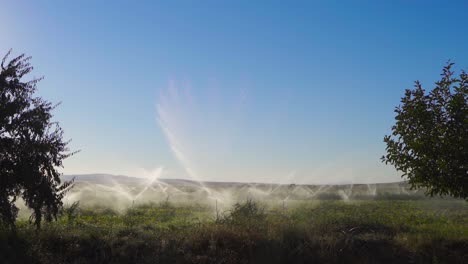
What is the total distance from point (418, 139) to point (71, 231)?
13.6 metres

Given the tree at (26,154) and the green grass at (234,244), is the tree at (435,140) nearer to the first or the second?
the green grass at (234,244)

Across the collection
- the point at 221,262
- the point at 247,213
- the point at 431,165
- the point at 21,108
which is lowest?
the point at 221,262

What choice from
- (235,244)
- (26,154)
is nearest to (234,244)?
(235,244)

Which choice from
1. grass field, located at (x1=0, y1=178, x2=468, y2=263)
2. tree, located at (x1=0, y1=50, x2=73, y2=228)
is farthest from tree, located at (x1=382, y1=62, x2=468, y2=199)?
tree, located at (x1=0, y1=50, x2=73, y2=228)

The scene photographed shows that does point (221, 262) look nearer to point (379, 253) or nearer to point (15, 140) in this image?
point (379, 253)

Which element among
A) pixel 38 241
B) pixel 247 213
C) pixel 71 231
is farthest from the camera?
pixel 247 213

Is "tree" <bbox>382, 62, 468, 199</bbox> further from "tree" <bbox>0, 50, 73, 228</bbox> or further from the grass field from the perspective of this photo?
"tree" <bbox>0, 50, 73, 228</bbox>

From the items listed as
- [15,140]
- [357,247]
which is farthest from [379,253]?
[15,140]

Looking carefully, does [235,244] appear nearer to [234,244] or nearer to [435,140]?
[234,244]

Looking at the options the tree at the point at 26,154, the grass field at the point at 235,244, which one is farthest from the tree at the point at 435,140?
the tree at the point at 26,154

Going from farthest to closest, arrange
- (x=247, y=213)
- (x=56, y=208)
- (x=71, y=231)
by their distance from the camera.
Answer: (x=247, y=213) < (x=56, y=208) < (x=71, y=231)

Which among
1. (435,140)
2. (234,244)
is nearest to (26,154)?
(234,244)

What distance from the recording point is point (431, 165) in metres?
18.5

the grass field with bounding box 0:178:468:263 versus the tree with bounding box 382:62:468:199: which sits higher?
the tree with bounding box 382:62:468:199
